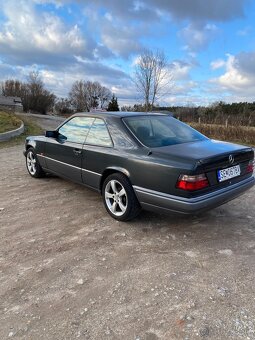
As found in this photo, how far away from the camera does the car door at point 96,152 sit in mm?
4412

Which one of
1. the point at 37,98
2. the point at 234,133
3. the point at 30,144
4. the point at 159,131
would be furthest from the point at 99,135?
the point at 37,98

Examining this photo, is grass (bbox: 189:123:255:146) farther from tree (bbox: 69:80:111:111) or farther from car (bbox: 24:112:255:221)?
tree (bbox: 69:80:111:111)

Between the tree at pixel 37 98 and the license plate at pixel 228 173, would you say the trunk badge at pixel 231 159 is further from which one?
the tree at pixel 37 98

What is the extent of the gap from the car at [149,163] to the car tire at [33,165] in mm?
1119

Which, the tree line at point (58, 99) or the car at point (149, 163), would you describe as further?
the tree line at point (58, 99)

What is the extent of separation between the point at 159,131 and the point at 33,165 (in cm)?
325

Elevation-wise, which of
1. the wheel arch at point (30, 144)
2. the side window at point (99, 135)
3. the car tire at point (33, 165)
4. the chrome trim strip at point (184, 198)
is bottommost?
the car tire at point (33, 165)

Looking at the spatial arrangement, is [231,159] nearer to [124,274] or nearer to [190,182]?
[190,182]

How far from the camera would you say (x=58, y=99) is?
198 ft

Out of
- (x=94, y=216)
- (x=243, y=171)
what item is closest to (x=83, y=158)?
(x=94, y=216)

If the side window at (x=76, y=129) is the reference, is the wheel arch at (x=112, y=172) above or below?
below

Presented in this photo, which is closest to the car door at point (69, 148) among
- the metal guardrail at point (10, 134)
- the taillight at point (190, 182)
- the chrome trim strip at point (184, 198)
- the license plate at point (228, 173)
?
the chrome trim strip at point (184, 198)

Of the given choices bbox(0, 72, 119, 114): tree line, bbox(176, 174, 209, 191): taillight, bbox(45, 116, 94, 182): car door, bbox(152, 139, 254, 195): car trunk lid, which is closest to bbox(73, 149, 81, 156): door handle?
bbox(45, 116, 94, 182): car door

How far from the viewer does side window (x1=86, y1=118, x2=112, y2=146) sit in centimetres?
449
